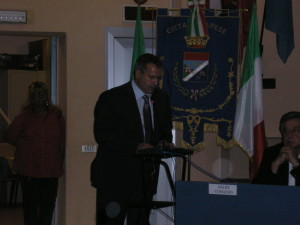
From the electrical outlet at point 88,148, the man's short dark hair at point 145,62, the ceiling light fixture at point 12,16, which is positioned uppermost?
the ceiling light fixture at point 12,16

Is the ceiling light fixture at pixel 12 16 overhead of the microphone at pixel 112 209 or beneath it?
overhead

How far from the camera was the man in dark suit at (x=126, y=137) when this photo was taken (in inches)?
141

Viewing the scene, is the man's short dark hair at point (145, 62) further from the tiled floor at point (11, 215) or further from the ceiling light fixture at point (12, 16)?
the tiled floor at point (11, 215)

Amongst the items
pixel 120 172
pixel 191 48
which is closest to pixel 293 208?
pixel 120 172

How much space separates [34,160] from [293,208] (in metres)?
3.47

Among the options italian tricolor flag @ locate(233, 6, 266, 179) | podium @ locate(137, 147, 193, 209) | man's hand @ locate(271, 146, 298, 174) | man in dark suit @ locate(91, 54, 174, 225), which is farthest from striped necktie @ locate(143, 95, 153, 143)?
italian tricolor flag @ locate(233, 6, 266, 179)

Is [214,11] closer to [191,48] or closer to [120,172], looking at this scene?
[191,48]

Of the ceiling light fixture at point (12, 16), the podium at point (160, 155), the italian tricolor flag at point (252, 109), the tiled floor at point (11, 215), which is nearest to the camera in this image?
the podium at point (160, 155)

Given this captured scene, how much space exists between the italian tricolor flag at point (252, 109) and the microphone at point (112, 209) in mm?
1598

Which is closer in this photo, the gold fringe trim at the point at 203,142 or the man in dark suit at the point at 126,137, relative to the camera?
the man in dark suit at the point at 126,137

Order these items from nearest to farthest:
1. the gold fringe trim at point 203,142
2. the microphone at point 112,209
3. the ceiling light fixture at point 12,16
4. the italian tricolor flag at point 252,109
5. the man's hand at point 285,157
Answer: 1. the man's hand at point 285,157
2. the microphone at point 112,209
3. the italian tricolor flag at point 252,109
4. the gold fringe trim at point 203,142
5. the ceiling light fixture at point 12,16

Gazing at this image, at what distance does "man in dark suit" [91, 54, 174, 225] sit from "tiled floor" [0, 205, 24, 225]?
3429 millimetres

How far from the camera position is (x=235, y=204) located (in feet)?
6.01

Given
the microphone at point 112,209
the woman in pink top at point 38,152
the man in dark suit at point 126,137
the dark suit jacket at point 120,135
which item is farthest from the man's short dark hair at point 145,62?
the woman in pink top at point 38,152
